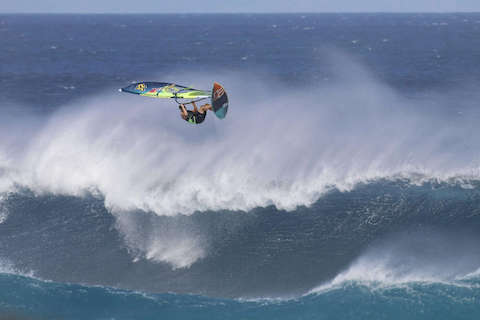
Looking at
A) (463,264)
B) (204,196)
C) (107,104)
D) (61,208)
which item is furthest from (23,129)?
(463,264)

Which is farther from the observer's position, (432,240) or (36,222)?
(36,222)

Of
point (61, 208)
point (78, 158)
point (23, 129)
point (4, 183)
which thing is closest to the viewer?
point (61, 208)

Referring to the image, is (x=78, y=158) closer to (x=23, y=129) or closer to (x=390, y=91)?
(x=23, y=129)

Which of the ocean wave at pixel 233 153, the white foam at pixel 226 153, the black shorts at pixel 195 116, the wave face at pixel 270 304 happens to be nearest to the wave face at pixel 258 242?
the wave face at pixel 270 304

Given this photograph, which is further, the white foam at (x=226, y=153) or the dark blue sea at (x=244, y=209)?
the white foam at (x=226, y=153)

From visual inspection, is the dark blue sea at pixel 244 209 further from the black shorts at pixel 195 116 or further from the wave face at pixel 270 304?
the black shorts at pixel 195 116

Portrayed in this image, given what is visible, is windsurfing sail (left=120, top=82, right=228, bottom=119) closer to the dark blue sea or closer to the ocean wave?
the dark blue sea

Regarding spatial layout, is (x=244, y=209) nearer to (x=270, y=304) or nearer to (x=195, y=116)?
(x=195, y=116)
